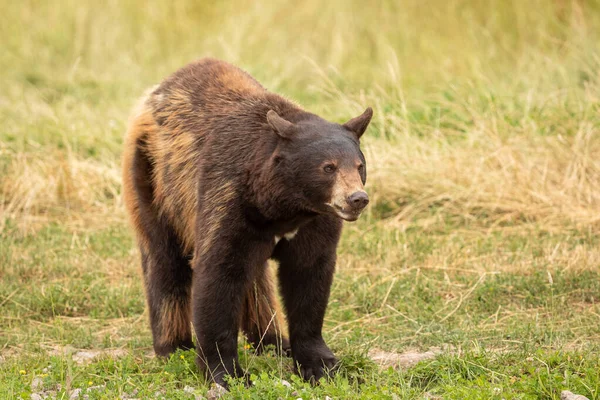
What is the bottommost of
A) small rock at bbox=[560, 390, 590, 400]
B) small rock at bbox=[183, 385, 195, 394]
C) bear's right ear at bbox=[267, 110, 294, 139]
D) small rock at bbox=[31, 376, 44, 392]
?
small rock at bbox=[31, 376, 44, 392]

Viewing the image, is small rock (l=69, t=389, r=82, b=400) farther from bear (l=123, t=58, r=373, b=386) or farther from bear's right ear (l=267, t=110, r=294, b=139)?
bear's right ear (l=267, t=110, r=294, b=139)

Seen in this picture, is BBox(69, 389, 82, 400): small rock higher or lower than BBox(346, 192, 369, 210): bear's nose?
lower

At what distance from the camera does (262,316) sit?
5891 mm

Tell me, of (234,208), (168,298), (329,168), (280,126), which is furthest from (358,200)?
(168,298)

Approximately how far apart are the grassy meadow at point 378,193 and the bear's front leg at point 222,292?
218 mm

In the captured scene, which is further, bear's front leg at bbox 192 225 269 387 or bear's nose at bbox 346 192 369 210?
bear's front leg at bbox 192 225 269 387

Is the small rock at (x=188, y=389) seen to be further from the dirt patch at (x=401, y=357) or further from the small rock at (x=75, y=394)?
the dirt patch at (x=401, y=357)

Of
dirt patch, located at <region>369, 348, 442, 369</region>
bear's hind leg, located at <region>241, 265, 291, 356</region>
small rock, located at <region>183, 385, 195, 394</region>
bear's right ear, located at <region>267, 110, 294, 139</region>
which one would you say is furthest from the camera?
bear's hind leg, located at <region>241, 265, 291, 356</region>

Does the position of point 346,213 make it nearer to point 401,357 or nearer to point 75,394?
point 401,357

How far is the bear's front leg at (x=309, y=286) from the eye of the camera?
510 centimetres

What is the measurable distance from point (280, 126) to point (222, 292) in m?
0.96

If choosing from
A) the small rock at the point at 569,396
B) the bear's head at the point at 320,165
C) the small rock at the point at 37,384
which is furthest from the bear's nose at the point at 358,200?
the small rock at the point at 37,384

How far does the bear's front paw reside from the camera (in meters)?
5.24

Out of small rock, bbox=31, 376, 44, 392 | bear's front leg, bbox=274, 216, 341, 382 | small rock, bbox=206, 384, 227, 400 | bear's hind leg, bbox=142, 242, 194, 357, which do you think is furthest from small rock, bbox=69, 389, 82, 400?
bear's front leg, bbox=274, 216, 341, 382
